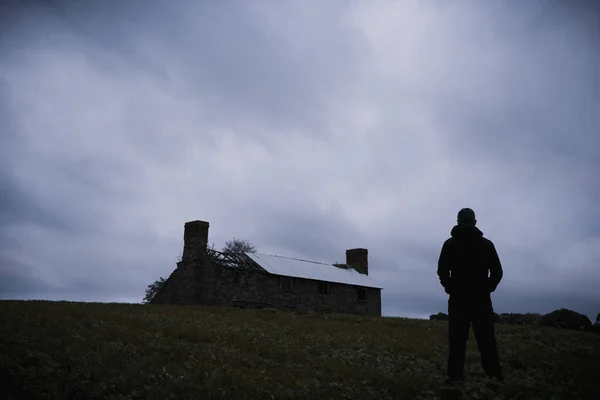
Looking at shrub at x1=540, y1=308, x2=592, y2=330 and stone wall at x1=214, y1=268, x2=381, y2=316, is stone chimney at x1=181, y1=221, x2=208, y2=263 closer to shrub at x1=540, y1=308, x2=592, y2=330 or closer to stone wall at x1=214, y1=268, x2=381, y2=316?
stone wall at x1=214, y1=268, x2=381, y2=316

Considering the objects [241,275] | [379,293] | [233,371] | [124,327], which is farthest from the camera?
[379,293]

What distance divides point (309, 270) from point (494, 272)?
3497cm

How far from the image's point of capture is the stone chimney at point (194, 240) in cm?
3678

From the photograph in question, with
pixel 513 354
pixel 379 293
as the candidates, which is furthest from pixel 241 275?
pixel 513 354

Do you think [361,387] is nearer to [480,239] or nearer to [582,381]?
[480,239]

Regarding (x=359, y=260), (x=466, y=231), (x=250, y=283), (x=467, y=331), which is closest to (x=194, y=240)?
(x=250, y=283)

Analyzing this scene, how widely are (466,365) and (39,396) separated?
8.39 meters

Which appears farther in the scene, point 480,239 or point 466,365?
point 466,365

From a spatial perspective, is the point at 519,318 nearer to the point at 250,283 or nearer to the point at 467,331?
the point at 250,283

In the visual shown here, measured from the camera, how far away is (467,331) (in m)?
8.09

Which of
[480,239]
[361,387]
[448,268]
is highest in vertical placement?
[480,239]

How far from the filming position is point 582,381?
861 centimetres

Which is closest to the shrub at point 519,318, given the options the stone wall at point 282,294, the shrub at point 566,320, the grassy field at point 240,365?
the shrub at point 566,320

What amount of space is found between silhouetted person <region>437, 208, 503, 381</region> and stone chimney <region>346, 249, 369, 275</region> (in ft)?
141
